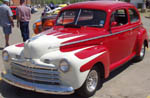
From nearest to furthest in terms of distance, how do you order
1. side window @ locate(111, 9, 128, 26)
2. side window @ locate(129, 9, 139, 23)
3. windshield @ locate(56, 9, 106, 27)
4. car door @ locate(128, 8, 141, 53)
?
1. windshield @ locate(56, 9, 106, 27)
2. side window @ locate(111, 9, 128, 26)
3. car door @ locate(128, 8, 141, 53)
4. side window @ locate(129, 9, 139, 23)

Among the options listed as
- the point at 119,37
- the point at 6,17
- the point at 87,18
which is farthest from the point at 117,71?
the point at 6,17

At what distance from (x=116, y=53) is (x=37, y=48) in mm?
2017

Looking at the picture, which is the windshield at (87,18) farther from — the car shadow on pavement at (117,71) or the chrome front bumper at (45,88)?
the chrome front bumper at (45,88)

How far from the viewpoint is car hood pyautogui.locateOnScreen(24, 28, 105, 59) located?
14.0ft

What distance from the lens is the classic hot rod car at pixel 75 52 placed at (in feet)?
13.3

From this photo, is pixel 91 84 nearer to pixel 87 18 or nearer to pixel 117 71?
pixel 87 18

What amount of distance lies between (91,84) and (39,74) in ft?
3.47

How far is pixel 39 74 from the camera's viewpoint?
4.16 metres

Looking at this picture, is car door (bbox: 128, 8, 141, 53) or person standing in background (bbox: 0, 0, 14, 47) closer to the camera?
car door (bbox: 128, 8, 141, 53)

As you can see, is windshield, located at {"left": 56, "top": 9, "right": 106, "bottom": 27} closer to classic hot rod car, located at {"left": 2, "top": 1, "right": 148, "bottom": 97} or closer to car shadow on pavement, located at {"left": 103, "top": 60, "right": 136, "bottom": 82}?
classic hot rod car, located at {"left": 2, "top": 1, "right": 148, "bottom": 97}

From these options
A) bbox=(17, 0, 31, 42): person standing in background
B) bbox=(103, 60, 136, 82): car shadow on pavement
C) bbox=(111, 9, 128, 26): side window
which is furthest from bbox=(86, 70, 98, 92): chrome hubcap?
bbox=(17, 0, 31, 42): person standing in background

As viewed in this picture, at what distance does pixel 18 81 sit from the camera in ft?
14.4

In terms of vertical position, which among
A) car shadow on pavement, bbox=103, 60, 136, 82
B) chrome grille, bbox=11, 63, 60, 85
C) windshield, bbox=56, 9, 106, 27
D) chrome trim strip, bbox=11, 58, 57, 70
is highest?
windshield, bbox=56, 9, 106, 27

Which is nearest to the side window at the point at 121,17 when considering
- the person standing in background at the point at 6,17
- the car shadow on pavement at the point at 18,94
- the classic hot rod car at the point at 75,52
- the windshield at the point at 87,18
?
the classic hot rod car at the point at 75,52
